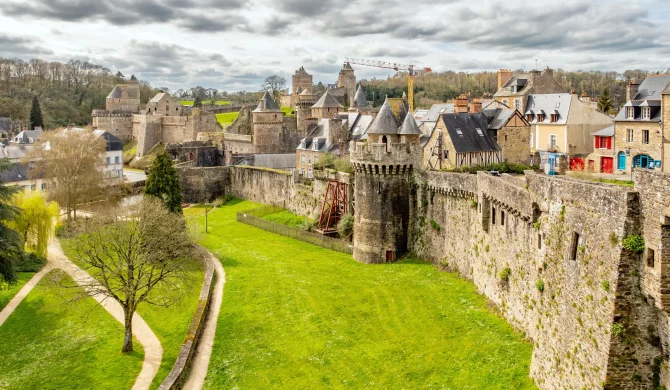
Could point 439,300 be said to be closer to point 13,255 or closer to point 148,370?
point 148,370

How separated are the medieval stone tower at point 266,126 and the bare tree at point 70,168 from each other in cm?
1807

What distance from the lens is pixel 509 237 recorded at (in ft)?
64.6

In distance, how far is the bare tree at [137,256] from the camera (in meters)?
21.8

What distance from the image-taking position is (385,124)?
29484 mm

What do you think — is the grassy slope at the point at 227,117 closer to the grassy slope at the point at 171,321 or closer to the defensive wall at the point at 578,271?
the grassy slope at the point at 171,321

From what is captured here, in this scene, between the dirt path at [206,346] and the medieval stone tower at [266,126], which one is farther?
the medieval stone tower at [266,126]

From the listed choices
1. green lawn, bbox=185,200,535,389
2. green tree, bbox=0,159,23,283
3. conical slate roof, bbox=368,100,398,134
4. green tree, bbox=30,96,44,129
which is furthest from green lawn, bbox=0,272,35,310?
green tree, bbox=30,96,44,129

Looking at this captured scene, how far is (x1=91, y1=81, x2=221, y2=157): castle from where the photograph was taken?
72.2 m

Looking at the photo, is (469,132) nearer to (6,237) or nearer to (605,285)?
(605,285)

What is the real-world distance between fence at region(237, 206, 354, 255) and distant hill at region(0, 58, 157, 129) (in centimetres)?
5273

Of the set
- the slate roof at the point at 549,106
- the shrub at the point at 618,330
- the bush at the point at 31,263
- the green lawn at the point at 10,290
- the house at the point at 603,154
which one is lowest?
the green lawn at the point at 10,290

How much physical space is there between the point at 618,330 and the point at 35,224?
3080cm

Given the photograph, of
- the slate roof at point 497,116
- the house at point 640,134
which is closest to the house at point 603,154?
the house at point 640,134

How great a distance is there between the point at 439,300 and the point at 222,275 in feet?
37.9
